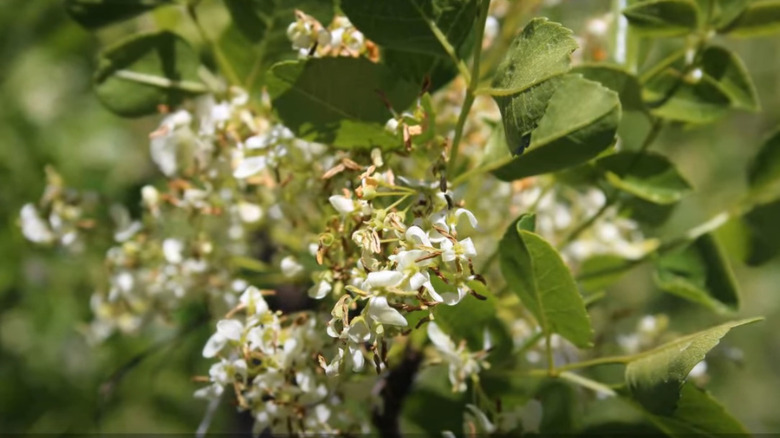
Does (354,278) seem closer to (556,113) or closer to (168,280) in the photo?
(556,113)

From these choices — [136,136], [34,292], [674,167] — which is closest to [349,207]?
[674,167]

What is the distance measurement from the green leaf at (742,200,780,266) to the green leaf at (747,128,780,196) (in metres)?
0.02

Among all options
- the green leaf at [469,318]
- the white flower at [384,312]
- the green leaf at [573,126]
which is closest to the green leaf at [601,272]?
the green leaf at [469,318]

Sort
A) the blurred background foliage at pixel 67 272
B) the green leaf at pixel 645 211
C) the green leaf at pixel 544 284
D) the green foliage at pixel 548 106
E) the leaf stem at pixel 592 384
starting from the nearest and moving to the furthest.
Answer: the green foliage at pixel 548 106
the green leaf at pixel 544 284
the leaf stem at pixel 592 384
the green leaf at pixel 645 211
the blurred background foliage at pixel 67 272

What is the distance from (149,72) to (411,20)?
13.2 inches

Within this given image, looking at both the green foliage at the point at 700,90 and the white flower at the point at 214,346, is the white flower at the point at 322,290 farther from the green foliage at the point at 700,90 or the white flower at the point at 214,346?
the green foliage at the point at 700,90

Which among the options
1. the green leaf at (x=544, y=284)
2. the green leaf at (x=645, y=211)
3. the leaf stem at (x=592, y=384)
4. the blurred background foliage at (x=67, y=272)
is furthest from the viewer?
the blurred background foliage at (x=67, y=272)

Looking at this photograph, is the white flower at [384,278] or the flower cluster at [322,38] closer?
the white flower at [384,278]

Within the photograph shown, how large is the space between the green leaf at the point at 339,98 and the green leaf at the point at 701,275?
1.08 feet

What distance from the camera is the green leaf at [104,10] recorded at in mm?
811

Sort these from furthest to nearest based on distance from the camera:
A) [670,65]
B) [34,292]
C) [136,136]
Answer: [136,136] < [34,292] < [670,65]

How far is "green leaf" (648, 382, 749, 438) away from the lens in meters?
0.65

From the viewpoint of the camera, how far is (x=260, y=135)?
73cm

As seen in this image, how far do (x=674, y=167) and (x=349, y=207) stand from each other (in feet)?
1.14
